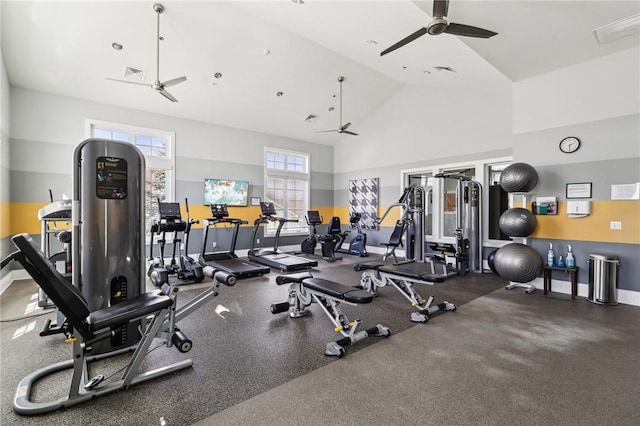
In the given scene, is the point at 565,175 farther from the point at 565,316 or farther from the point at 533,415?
the point at 533,415

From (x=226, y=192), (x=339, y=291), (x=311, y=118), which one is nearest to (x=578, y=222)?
(x=339, y=291)

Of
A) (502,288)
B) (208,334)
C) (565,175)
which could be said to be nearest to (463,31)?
(565,175)

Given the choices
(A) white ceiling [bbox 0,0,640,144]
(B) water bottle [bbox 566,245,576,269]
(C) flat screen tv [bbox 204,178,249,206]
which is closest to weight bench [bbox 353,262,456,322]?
(B) water bottle [bbox 566,245,576,269]

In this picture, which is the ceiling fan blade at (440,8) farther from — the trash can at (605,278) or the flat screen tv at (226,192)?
the flat screen tv at (226,192)

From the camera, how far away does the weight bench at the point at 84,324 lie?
5.95 ft

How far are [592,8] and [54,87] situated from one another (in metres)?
8.50

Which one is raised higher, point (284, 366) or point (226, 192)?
point (226, 192)

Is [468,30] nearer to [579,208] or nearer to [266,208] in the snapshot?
[579,208]

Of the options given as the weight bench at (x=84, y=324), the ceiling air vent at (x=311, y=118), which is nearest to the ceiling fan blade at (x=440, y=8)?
the weight bench at (x=84, y=324)

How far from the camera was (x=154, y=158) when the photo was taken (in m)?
6.84

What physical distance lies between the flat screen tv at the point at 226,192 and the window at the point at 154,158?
2.76 ft

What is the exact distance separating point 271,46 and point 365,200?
5.06m

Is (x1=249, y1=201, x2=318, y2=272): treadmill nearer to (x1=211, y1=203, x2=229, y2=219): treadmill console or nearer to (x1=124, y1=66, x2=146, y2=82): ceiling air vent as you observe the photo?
(x1=211, y1=203, x2=229, y2=219): treadmill console

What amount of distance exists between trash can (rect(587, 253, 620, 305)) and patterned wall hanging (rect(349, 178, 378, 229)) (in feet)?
17.0
